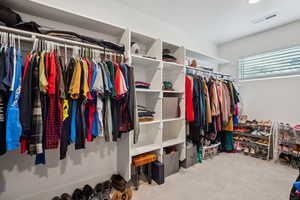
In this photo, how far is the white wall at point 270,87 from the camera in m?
2.54

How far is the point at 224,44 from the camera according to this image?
3518 millimetres

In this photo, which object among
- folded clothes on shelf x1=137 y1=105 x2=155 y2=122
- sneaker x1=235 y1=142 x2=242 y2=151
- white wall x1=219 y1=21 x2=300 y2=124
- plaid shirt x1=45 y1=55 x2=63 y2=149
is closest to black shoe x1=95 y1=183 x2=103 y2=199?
plaid shirt x1=45 y1=55 x2=63 y2=149

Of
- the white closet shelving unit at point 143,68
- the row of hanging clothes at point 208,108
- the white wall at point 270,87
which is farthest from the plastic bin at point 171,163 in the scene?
the white wall at point 270,87

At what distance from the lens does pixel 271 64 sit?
2840mm

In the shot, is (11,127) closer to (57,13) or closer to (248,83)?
(57,13)

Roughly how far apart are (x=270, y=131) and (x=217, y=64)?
6.25 ft

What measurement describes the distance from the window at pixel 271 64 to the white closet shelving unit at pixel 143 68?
151cm

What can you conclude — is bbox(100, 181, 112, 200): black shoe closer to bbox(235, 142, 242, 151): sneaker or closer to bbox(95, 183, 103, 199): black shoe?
bbox(95, 183, 103, 199): black shoe

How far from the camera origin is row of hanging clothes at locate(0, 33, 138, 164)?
99 cm

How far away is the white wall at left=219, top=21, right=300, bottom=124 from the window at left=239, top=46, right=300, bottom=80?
0.38 feet

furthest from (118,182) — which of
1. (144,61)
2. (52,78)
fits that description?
(144,61)

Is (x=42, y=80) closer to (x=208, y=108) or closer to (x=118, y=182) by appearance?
(x=118, y=182)

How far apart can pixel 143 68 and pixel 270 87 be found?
8.50 feet

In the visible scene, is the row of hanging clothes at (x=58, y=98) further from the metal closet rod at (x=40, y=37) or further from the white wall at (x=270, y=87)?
the white wall at (x=270, y=87)
